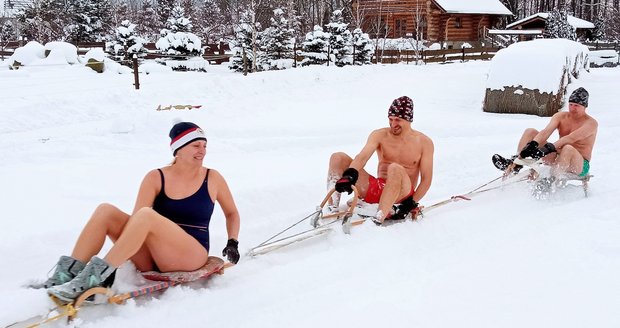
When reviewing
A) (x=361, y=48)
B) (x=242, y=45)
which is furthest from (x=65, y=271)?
(x=242, y=45)

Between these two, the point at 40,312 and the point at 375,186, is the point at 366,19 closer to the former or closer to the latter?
the point at 375,186

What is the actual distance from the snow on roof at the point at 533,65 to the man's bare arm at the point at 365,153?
8.48 meters

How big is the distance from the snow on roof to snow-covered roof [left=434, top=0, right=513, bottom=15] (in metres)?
23.3

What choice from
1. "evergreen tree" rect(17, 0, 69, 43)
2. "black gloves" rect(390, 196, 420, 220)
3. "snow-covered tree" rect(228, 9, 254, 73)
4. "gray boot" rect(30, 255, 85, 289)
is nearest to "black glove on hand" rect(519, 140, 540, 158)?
"black gloves" rect(390, 196, 420, 220)

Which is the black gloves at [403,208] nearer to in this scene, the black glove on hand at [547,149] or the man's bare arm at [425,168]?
the man's bare arm at [425,168]

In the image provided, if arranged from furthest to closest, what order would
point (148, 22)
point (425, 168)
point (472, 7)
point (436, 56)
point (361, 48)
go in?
point (148, 22), point (472, 7), point (436, 56), point (361, 48), point (425, 168)

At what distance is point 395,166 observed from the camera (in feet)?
15.4

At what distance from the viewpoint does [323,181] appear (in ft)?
22.4

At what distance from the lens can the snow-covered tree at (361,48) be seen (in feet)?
81.1

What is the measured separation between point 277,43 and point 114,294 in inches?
1034

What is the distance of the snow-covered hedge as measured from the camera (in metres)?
12.1

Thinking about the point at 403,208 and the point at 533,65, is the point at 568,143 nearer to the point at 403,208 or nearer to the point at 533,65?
the point at 403,208

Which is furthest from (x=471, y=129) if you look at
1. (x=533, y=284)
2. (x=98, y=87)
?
(x=98, y=87)

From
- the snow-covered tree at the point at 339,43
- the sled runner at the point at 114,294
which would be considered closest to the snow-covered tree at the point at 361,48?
the snow-covered tree at the point at 339,43
